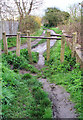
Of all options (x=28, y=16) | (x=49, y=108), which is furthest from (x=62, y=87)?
(x=28, y=16)

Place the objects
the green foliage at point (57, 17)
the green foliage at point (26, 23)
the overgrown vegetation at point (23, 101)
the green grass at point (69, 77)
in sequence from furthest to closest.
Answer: the green foliage at point (26, 23), the green foliage at point (57, 17), the green grass at point (69, 77), the overgrown vegetation at point (23, 101)

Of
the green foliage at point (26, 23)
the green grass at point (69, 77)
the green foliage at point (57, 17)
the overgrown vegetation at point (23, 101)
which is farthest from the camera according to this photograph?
the green foliage at point (26, 23)

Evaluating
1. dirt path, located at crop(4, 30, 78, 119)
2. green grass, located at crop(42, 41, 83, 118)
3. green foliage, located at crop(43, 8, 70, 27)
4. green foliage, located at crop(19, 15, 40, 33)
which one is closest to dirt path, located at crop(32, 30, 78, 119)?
dirt path, located at crop(4, 30, 78, 119)

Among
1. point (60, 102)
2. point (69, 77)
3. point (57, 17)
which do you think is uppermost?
point (57, 17)

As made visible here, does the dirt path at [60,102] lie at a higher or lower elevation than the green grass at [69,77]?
lower

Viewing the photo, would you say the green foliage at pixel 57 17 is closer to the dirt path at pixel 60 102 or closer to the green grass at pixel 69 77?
the green grass at pixel 69 77

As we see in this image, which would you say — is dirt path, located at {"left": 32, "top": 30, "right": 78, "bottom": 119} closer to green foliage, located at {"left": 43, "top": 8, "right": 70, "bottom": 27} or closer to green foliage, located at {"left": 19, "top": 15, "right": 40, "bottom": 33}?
A: green foliage, located at {"left": 43, "top": 8, "right": 70, "bottom": 27}

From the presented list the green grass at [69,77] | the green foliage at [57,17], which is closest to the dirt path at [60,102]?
the green grass at [69,77]

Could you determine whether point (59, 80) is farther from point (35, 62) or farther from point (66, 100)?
point (35, 62)

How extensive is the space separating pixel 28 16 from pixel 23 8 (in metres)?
1.16

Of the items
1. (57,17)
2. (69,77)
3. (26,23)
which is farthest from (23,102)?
(26,23)

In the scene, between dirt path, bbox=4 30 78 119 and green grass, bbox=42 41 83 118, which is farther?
green grass, bbox=42 41 83 118

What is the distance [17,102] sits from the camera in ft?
11.8

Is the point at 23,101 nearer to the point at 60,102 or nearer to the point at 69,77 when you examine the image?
the point at 60,102
